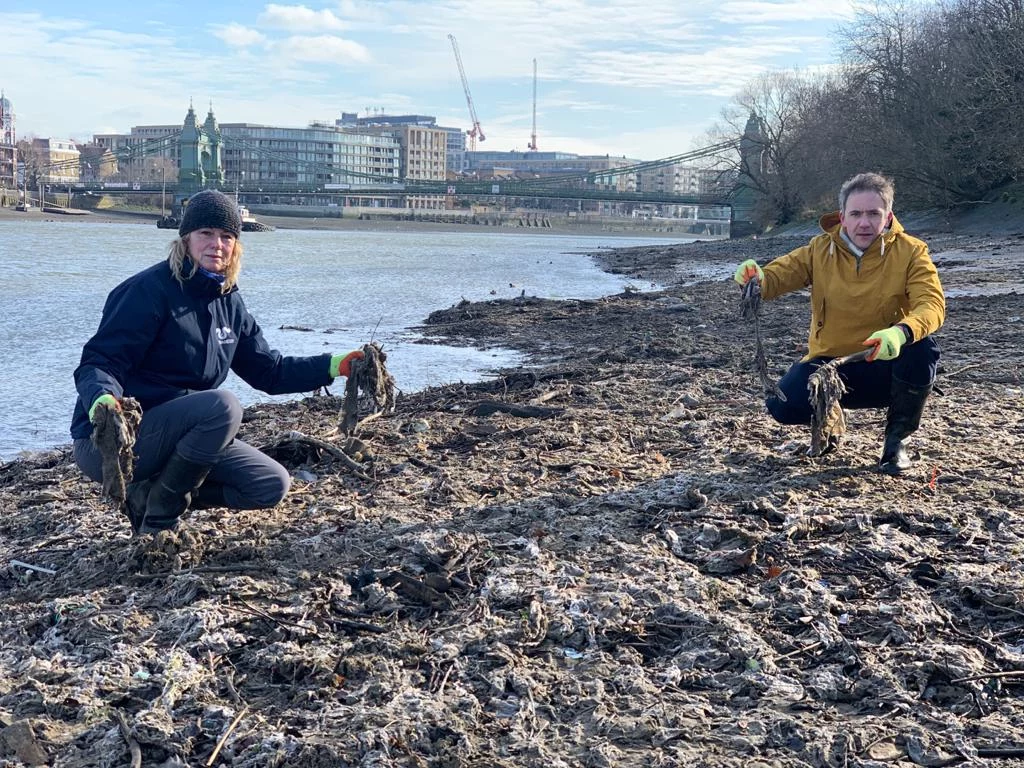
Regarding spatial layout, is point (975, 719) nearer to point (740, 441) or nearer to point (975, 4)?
point (740, 441)

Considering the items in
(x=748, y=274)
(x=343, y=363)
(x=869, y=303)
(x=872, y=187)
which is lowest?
(x=343, y=363)

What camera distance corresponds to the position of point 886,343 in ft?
14.9

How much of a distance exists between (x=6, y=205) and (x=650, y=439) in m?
107

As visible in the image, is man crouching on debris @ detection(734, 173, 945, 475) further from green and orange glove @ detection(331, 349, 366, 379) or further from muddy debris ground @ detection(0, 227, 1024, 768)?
green and orange glove @ detection(331, 349, 366, 379)

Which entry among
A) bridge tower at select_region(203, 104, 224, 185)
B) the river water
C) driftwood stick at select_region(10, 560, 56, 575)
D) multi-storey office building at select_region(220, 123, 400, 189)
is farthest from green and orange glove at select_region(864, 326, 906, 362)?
multi-storey office building at select_region(220, 123, 400, 189)

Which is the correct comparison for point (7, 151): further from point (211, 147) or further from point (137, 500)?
point (137, 500)

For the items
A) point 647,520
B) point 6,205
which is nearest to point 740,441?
point 647,520

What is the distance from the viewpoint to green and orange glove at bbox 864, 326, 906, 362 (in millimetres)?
4547

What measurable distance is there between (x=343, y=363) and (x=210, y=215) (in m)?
0.98

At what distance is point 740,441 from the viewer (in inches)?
230

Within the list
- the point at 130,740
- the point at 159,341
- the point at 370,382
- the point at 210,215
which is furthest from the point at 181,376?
the point at 130,740

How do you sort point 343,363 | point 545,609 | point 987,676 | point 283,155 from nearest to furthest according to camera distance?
1. point 987,676
2. point 545,609
3. point 343,363
4. point 283,155

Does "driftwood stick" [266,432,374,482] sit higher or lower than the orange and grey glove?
lower

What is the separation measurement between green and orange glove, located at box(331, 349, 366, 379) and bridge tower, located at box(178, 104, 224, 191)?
92.7 meters
